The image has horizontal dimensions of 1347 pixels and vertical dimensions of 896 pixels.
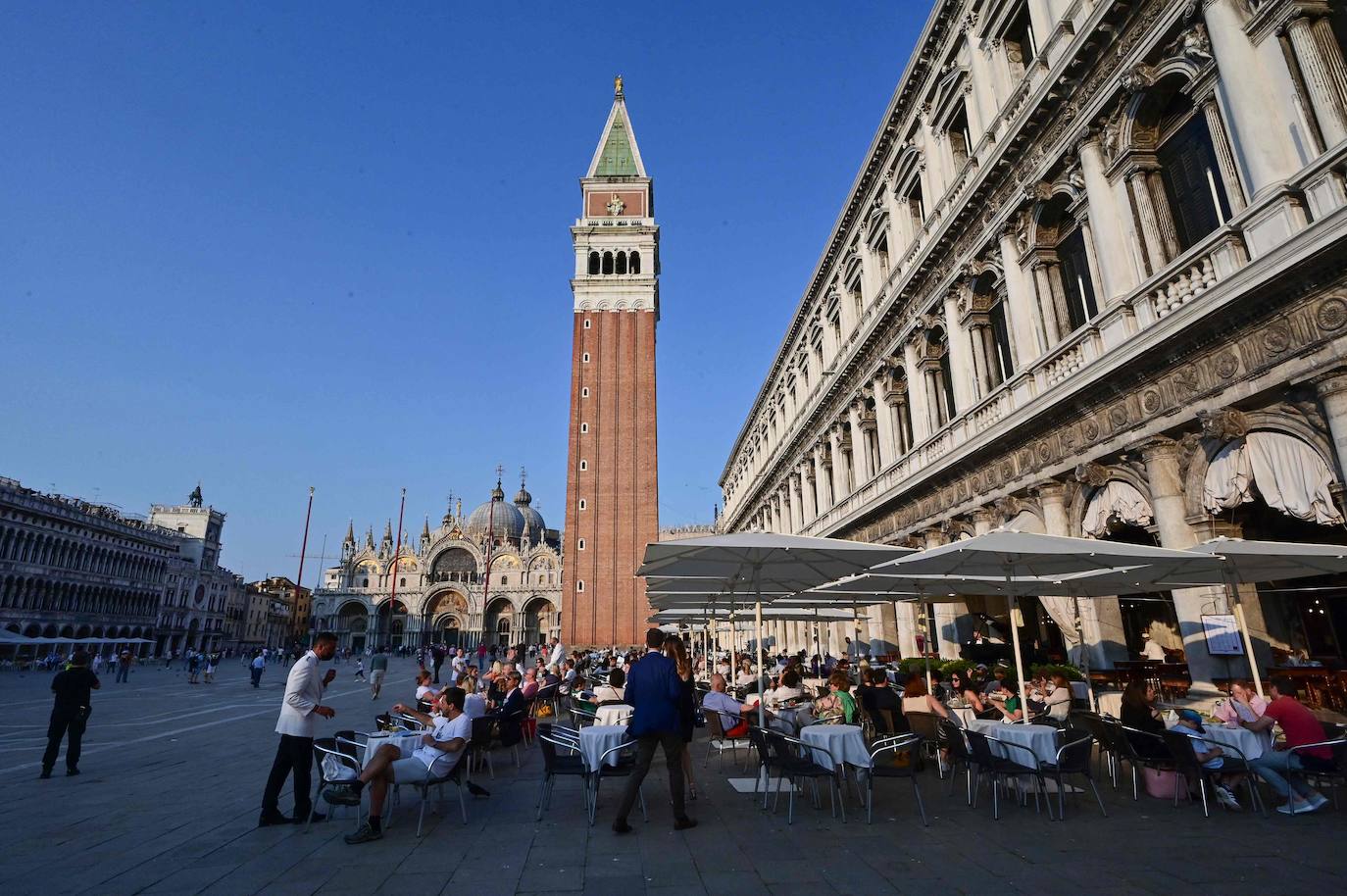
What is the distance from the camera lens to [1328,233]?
7.54 meters

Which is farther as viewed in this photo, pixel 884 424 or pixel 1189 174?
pixel 884 424

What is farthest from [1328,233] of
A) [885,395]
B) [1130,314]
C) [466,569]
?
[466,569]

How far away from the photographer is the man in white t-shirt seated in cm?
560

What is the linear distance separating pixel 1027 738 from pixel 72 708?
37.0ft

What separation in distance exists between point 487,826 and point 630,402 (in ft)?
176

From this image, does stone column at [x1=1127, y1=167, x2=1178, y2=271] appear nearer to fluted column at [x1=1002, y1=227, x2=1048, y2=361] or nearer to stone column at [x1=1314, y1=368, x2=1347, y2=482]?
fluted column at [x1=1002, y1=227, x2=1048, y2=361]

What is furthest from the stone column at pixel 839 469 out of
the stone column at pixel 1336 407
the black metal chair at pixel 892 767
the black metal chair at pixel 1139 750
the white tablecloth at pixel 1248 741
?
the white tablecloth at pixel 1248 741

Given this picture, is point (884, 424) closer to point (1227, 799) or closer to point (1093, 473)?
point (1093, 473)

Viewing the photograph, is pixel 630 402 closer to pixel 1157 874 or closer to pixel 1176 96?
pixel 1176 96

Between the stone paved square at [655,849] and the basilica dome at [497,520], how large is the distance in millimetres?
82702

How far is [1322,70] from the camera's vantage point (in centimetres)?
864

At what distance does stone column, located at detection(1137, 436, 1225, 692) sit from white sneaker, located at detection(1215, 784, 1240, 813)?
13.9ft

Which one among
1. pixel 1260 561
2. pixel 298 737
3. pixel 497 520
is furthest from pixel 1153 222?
pixel 497 520

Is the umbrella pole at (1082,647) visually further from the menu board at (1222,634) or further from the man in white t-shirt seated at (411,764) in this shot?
the man in white t-shirt seated at (411,764)
